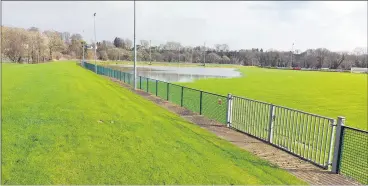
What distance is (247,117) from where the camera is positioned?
9273mm

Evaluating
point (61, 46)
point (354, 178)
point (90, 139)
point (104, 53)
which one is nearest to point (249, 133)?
point (354, 178)

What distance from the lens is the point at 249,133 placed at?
28.7 feet

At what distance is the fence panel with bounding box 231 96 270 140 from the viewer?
8.77 meters

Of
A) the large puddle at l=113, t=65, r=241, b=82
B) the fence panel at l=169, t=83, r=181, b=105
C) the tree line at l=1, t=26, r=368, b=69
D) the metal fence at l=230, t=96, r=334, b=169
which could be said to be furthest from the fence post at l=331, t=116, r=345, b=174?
the tree line at l=1, t=26, r=368, b=69

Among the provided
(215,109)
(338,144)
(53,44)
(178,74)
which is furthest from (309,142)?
(53,44)

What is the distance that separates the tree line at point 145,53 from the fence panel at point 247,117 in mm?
66004

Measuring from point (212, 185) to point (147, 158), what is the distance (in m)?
1.49

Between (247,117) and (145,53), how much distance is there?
135 meters

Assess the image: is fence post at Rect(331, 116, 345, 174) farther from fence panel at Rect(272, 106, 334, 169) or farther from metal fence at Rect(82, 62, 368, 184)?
fence panel at Rect(272, 106, 334, 169)

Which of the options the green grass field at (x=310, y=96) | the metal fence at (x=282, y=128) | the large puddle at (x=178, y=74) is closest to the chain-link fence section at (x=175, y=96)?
the green grass field at (x=310, y=96)

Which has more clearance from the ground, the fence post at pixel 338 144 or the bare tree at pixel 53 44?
the bare tree at pixel 53 44

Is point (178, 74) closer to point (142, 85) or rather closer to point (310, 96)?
point (142, 85)

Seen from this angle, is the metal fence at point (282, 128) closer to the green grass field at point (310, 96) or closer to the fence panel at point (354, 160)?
the fence panel at point (354, 160)

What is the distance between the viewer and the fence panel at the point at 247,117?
877 centimetres
